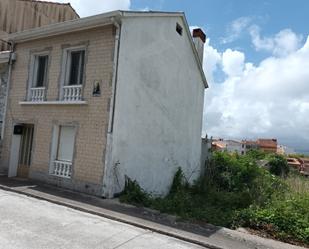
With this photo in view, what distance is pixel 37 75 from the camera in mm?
13656

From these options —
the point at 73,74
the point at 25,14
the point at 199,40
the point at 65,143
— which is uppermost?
the point at 25,14

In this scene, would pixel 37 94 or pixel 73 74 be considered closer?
pixel 73 74

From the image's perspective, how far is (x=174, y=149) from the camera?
49.3 ft

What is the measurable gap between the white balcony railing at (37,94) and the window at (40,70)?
0.27 metres

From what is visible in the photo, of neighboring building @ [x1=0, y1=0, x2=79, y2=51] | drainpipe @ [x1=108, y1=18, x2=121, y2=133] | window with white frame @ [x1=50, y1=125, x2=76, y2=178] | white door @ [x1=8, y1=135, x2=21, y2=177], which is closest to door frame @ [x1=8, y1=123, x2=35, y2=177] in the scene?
white door @ [x1=8, y1=135, x2=21, y2=177]

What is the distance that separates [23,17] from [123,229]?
14791mm

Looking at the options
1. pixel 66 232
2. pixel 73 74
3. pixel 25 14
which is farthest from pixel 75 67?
pixel 25 14

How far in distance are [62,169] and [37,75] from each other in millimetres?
4015

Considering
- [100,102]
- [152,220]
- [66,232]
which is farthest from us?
[100,102]

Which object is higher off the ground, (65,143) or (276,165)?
(65,143)

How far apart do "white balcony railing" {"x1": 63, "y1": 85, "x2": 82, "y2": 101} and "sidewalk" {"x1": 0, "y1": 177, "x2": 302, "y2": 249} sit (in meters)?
3.08

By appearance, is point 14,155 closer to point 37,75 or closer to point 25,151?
point 25,151

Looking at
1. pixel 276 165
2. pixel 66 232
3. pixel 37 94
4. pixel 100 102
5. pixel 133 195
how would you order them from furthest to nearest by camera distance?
1. pixel 276 165
2. pixel 37 94
3. pixel 100 102
4. pixel 133 195
5. pixel 66 232

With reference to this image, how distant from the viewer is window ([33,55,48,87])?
13.5 m
